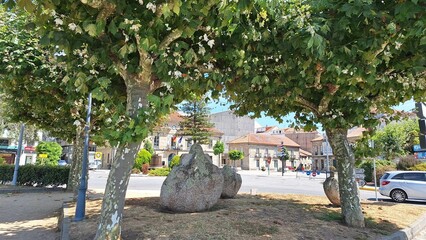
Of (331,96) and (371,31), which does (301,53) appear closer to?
(371,31)

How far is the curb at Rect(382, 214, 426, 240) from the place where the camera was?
20.1ft

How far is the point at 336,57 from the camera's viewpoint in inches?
176

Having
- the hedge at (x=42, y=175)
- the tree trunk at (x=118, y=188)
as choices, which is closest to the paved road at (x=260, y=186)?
the hedge at (x=42, y=175)

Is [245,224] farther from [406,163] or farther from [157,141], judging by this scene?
[157,141]

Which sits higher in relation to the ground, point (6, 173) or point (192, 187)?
point (192, 187)

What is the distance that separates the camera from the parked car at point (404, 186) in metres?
14.2

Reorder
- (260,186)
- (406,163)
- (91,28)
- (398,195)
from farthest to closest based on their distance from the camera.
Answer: (406,163)
(260,186)
(398,195)
(91,28)

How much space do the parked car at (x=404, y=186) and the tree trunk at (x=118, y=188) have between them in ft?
48.7

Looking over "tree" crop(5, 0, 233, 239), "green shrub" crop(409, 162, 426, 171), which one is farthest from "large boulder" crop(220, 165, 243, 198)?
"green shrub" crop(409, 162, 426, 171)

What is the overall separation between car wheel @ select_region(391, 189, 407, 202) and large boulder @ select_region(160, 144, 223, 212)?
38.6 feet

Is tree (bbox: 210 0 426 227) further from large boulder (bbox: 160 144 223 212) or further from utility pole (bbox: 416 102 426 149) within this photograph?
large boulder (bbox: 160 144 223 212)

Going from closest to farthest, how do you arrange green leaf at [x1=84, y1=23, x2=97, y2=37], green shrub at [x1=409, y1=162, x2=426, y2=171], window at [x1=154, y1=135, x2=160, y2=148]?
1. green leaf at [x1=84, y1=23, x2=97, y2=37]
2. green shrub at [x1=409, y1=162, x2=426, y2=171]
3. window at [x1=154, y1=135, x2=160, y2=148]

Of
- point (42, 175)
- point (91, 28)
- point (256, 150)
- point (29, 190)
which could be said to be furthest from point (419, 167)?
point (256, 150)

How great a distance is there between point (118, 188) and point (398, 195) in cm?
1508
